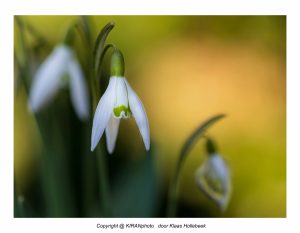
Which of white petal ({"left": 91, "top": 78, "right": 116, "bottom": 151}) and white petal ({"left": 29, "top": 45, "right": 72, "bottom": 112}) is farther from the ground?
white petal ({"left": 29, "top": 45, "right": 72, "bottom": 112})

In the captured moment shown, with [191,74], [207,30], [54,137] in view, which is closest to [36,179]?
[54,137]

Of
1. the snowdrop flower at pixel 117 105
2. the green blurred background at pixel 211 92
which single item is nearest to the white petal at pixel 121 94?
the snowdrop flower at pixel 117 105

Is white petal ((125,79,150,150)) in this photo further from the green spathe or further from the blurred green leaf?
the blurred green leaf

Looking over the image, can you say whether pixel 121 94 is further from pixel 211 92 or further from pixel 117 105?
pixel 211 92

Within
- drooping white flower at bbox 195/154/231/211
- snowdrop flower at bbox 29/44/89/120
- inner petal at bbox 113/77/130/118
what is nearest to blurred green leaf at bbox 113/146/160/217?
drooping white flower at bbox 195/154/231/211

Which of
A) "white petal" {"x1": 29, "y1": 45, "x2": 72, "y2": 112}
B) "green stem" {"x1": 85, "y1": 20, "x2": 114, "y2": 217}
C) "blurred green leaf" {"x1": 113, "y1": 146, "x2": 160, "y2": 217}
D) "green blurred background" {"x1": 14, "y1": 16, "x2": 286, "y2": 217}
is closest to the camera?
"green stem" {"x1": 85, "y1": 20, "x2": 114, "y2": 217}
